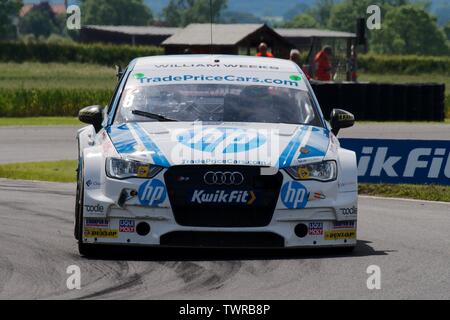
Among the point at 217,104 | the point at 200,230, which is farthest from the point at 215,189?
the point at 217,104

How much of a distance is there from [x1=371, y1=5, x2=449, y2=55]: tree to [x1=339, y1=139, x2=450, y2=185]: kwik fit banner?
153m

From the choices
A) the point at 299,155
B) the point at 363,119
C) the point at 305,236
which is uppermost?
the point at 299,155

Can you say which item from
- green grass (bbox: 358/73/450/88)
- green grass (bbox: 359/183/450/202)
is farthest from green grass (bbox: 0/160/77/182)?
green grass (bbox: 358/73/450/88)

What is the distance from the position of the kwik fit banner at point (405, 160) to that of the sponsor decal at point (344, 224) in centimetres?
564

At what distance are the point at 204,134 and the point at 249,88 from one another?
116cm

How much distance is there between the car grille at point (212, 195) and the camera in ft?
30.7

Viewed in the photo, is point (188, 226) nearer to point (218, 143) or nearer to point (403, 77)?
point (218, 143)

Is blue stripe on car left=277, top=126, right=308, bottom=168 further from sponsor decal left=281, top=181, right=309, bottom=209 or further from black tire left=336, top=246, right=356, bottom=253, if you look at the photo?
black tire left=336, top=246, right=356, bottom=253

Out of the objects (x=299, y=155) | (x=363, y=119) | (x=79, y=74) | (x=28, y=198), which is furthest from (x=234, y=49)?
(x=299, y=155)

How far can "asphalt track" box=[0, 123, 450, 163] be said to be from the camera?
21.7 meters

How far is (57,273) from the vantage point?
884 cm

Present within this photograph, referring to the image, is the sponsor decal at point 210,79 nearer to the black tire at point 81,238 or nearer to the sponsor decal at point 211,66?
the sponsor decal at point 211,66

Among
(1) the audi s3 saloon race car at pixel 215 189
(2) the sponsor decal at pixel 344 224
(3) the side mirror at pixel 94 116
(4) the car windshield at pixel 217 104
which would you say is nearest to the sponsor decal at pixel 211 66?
(4) the car windshield at pixel 217 104
